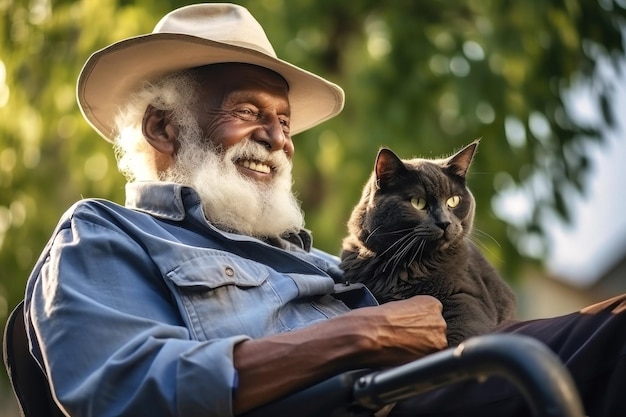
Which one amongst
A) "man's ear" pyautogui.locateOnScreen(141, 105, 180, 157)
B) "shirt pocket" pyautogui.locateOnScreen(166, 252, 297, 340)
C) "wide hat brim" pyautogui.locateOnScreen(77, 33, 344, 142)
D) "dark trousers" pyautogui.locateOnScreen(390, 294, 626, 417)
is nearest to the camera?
"dark trousers" pyautogui.locateOnScreen(390, 294, 626, 417)

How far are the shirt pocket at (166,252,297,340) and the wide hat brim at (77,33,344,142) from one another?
0.75m

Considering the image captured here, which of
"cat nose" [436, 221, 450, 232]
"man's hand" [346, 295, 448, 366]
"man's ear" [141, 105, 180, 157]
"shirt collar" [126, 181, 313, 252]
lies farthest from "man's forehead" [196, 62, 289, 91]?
"man's hand" [346, 295, 448, 366]

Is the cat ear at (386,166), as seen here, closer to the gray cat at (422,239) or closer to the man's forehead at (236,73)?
the gray cat at (422,239)

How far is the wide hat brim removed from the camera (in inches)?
113

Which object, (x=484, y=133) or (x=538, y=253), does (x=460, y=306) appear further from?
(x=538, y=253)

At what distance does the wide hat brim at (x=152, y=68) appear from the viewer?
2.88 meters

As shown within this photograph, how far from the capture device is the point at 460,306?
2.62 meters

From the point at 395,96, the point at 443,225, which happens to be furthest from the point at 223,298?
the point at 395,96

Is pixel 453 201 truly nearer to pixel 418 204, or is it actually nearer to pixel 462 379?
pixel 418 204

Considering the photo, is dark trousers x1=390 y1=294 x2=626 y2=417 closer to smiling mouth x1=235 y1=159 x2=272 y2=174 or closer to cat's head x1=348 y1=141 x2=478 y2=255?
cat's head x1=348 y1=141 x2=478 y2=255

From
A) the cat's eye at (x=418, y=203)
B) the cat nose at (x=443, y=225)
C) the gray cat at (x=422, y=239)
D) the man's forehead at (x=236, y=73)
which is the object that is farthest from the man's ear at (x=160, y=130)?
the cat nose at (x=443, y=225)

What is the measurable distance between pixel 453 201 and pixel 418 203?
0.12 meters

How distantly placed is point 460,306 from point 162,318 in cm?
85

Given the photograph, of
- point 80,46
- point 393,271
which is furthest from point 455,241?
point 80,46
